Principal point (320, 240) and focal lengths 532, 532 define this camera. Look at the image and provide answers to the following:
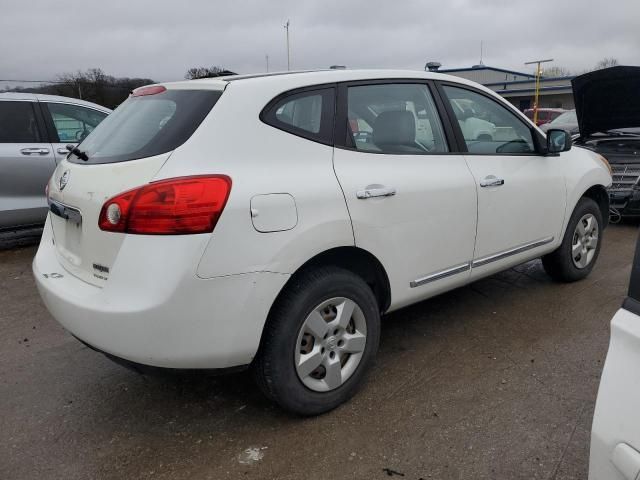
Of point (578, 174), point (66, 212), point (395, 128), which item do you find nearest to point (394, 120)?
point (395, 128)

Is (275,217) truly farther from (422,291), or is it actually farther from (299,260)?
(422,291)

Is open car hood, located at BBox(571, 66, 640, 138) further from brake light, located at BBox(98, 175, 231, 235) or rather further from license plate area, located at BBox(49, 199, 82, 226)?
license plate area, located at BBox(49, 199, 82, 226)

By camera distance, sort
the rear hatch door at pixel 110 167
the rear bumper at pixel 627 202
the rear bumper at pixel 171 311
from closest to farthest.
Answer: the rear bumper at pixel 171 311, the rear hatch door at pixel 110 167, the rear bumper at pixel 627 202

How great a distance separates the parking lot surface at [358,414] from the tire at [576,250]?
0.57m

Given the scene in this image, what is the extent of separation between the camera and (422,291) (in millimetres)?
3150

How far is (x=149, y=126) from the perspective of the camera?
8.33 feet

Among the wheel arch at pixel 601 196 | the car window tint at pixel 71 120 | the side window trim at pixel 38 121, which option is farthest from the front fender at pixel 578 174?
the side window trim at pixel 38 121

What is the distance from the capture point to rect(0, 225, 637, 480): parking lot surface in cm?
238

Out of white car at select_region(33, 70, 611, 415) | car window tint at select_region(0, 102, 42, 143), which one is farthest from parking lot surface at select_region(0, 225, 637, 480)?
car window tint at select_region(0, 102, 42, 143)

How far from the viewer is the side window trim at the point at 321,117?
8.19ft

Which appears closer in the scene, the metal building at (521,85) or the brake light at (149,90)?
the brake light at (149,90)

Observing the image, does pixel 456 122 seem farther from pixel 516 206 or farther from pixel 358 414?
pixel 358 414

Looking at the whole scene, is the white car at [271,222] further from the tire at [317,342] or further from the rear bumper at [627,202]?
the rear bumper at [627,202]

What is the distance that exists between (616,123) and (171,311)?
644 centimetres
